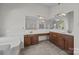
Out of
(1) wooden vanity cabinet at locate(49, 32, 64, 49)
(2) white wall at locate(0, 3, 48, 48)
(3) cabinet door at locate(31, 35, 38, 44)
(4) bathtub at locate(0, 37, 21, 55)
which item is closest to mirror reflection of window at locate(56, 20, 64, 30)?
(1) wooden vanity cabinet at locate(49, 32, 64, 49)

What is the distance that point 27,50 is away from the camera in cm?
160

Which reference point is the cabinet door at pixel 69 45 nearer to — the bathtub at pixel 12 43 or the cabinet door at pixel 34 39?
the cabinet door at pixel 34 39

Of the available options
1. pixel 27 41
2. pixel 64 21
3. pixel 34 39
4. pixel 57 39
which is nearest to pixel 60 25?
pixel 64 21

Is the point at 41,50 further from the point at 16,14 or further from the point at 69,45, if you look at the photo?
the point at 16,14

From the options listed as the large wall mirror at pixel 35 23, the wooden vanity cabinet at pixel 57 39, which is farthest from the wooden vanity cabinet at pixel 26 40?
the wooden vanity cabinet at pixel 57 39

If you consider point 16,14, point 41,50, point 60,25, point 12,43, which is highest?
point 16,14

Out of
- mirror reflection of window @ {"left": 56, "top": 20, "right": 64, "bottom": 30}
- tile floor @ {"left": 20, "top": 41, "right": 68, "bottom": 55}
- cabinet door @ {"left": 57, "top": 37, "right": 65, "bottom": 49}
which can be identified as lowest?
tile floor @ {"left": 20, "top": 41, "right": 68, "bottom": 55}

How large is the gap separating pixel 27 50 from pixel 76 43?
750 millimetres

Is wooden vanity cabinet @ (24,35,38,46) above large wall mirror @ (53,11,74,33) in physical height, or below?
below

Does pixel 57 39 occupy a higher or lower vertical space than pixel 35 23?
lower

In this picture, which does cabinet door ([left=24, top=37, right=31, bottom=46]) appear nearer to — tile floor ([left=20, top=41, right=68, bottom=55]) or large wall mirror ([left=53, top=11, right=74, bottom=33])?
tile floor ([left=20, top=41, right=68, bottom=55])

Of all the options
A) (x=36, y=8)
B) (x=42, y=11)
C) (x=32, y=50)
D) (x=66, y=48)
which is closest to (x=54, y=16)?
(x=42, y=11)

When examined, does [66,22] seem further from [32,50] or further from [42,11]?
[32,50]
